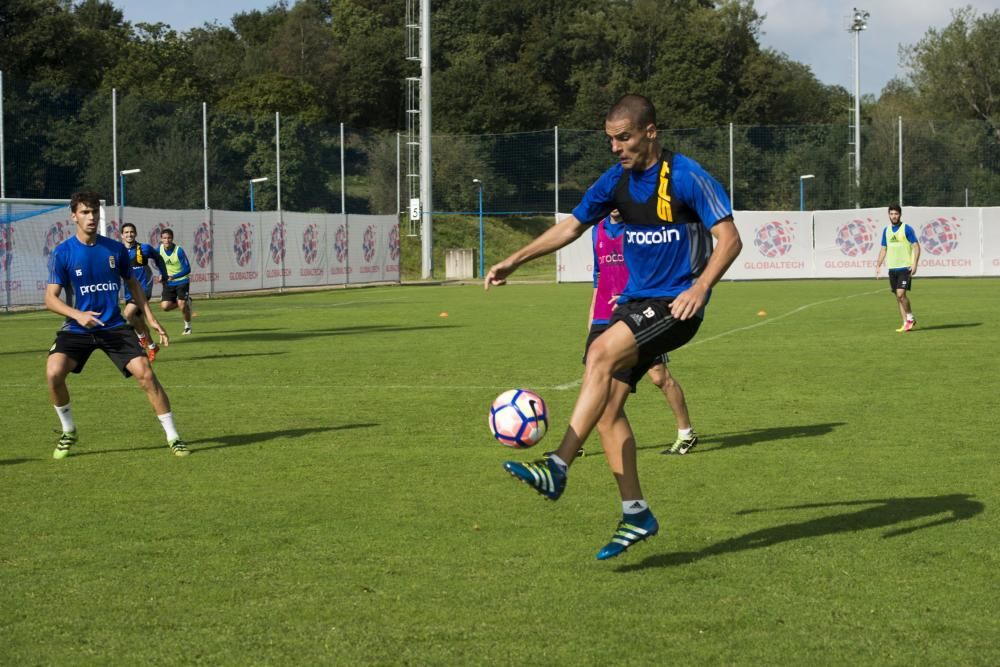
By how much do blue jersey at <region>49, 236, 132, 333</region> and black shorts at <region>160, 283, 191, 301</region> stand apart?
13.1m

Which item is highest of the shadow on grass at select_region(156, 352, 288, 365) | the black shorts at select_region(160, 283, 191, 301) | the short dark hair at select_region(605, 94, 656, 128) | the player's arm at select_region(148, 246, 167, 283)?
the short dark hair at select_region(605, 94, 656, 128)

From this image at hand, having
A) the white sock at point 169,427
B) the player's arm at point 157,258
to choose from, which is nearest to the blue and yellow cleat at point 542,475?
the white sock at point 169,427

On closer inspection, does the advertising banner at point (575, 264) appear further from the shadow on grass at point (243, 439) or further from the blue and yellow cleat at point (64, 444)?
the blue and yellow cleat at point (64, 444)

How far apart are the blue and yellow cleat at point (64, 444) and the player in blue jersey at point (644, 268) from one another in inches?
197

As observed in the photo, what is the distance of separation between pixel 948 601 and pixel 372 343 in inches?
659

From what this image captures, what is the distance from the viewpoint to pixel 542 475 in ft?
19.5

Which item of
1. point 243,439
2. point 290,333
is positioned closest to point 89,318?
point 243,439

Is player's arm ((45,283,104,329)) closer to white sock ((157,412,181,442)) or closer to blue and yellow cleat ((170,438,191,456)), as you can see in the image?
white sock ((157,412,181,442))

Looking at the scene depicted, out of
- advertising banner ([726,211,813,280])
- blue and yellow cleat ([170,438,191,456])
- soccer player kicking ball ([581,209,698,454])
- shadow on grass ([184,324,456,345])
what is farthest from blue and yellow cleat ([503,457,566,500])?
advertising banner ([726,211,813,280])

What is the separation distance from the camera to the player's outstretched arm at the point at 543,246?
6750mm

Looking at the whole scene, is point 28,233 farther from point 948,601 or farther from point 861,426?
point 948,601

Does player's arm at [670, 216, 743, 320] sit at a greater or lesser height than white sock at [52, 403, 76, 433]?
greater

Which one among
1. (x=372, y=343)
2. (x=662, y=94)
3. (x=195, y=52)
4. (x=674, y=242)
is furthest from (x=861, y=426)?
(x=195, y=52)

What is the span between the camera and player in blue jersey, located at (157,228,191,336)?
24016 millimetres
